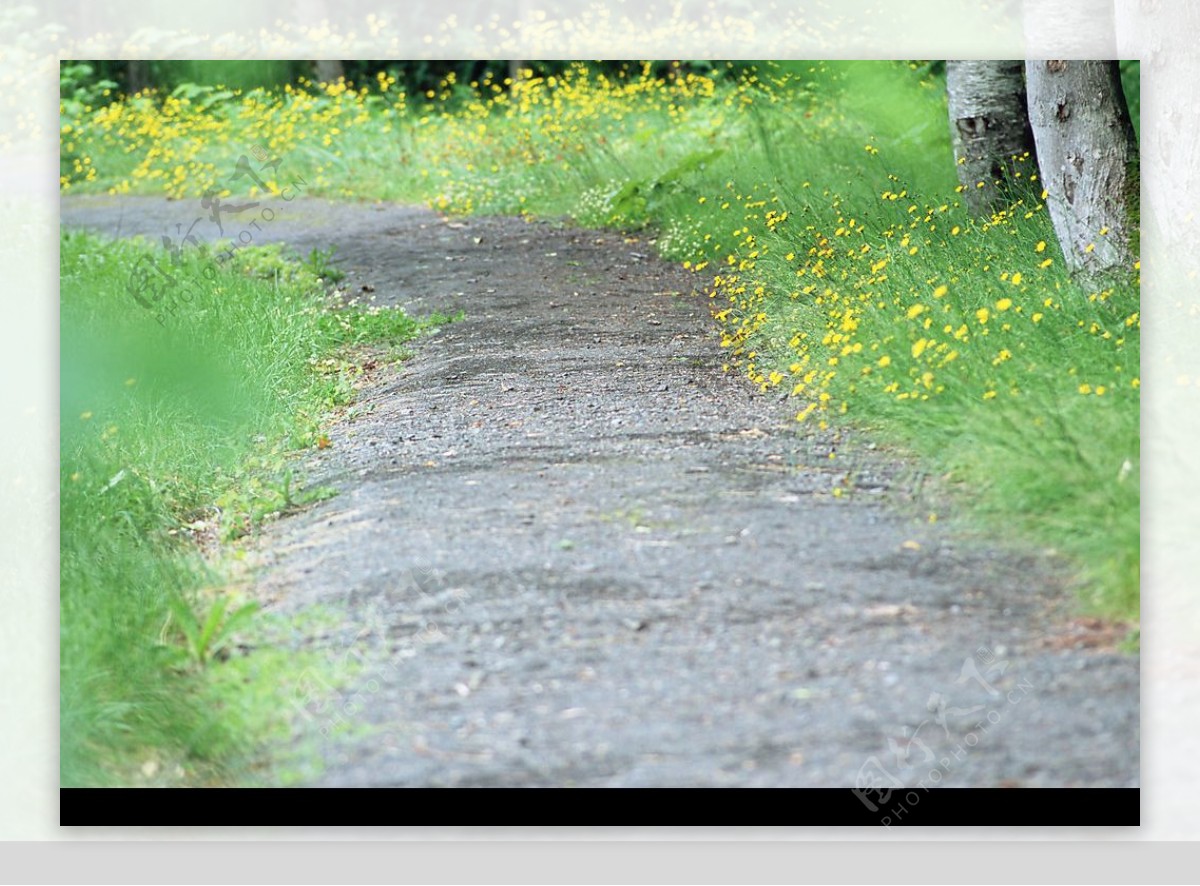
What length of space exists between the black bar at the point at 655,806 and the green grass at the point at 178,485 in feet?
0.30

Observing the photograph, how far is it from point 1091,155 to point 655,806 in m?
2.13

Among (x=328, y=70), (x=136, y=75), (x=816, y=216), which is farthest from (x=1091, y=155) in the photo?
(x=136, y=75)

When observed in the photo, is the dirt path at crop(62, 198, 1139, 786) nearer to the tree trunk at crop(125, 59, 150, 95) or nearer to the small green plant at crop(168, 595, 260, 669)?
the small green plant at crop(168, 595, 260, 669)

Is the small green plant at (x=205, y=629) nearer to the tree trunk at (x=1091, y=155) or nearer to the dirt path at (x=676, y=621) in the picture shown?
the dirt path at (x=676, y=621)

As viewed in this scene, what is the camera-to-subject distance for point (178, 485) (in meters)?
3.53

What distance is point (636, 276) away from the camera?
4.90 meters

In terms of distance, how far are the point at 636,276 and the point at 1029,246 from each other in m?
1.42

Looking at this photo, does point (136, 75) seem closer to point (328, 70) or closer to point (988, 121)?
point (328, 70)

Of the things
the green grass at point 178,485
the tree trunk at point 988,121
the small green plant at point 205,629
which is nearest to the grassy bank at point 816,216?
the tree trunk at point 988,121

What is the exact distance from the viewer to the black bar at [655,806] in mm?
2697

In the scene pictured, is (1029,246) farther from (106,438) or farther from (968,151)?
(106,438)

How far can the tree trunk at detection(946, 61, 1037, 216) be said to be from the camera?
436 centimetres

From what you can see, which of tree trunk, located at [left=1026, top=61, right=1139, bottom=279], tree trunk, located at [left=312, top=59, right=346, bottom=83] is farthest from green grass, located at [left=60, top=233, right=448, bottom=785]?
tree trunk, located at [left=1026, top=61, right=1139, bottom=279]

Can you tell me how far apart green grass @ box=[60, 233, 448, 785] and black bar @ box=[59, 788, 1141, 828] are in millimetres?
91
